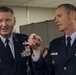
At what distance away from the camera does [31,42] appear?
1540 mm

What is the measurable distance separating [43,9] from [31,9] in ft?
1.55

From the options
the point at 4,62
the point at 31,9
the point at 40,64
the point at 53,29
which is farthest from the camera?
the point at 31,9

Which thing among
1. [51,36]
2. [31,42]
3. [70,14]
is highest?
[70,14]

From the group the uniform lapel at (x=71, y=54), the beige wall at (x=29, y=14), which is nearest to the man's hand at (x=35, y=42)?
the uniform lapel at (x=71, y=54)

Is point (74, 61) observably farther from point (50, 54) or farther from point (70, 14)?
point (70, 14)

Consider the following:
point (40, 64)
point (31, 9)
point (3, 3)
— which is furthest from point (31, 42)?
point (31, 9)

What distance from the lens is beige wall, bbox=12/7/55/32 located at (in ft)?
26.0

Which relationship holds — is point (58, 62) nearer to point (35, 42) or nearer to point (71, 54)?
point (71, 54)

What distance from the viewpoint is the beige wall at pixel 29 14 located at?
7.93 metres

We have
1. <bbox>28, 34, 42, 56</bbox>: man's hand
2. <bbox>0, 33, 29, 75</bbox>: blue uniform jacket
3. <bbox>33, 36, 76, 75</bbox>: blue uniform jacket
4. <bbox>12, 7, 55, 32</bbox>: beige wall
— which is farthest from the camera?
<bbox>12, 7, 55, 32</bbox>: beige wall

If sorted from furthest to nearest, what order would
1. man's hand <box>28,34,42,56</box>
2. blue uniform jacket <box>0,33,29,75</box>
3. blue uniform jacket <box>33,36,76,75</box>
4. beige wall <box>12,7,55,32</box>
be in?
1. beige wall <box>12,7,55,32</box>
2. blue uniform jacket <box>0,33,29,75</box>
3. blue uniform jacket <box>33,36,76,75</box>
4. man's hand <box>28,34,42,56</box>

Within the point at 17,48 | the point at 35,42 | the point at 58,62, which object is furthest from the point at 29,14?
the point at 35,42

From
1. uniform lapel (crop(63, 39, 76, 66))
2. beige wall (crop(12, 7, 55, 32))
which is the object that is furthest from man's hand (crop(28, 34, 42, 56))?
beige wall (crop(12, 7, 55, 32))

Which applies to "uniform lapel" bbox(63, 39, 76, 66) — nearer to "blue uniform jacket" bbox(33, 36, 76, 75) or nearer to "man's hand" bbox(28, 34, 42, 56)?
"blue uniform jacket" bbox(33, 36, 76, 75)
